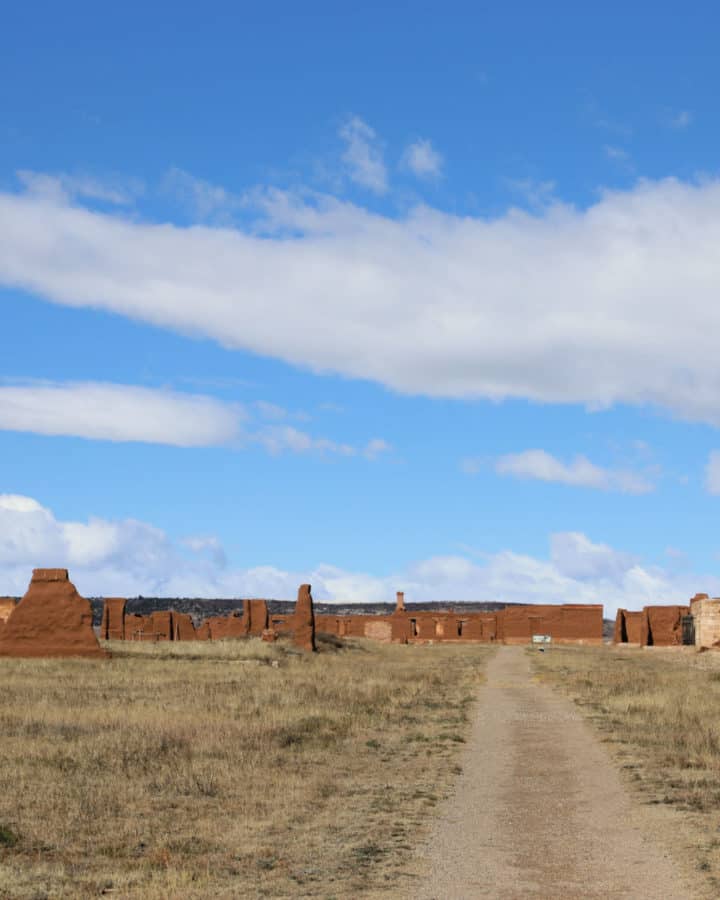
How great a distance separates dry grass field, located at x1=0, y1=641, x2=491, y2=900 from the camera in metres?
9.62

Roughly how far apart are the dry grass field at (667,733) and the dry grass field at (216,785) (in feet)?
8.90

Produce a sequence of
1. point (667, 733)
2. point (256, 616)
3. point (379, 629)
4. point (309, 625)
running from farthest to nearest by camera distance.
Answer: point (379, 629) → point (256, 616) → point (309, 625) → point (667, 733)

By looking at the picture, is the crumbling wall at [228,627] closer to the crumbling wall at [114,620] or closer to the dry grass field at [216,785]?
the crumbling wall at [114,620]

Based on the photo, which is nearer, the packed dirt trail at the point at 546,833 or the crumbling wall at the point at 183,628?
the packed dirt trail at the point at 546,833

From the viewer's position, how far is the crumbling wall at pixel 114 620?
7162 centimetres

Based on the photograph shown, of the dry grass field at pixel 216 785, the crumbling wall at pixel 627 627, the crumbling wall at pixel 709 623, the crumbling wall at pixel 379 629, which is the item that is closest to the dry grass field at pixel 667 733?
the dry grass field at pixel 216 785

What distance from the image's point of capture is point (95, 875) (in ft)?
31.9

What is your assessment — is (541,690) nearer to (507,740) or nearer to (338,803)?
(507,740)

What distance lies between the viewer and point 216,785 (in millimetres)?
14094

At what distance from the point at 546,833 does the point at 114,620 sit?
64.1 meters

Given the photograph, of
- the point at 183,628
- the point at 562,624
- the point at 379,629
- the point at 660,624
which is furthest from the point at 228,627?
the point at 660,624

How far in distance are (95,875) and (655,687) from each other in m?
22.4

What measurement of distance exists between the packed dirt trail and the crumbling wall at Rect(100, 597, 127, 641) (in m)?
55.6

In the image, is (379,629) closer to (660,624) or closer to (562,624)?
(562,624)
